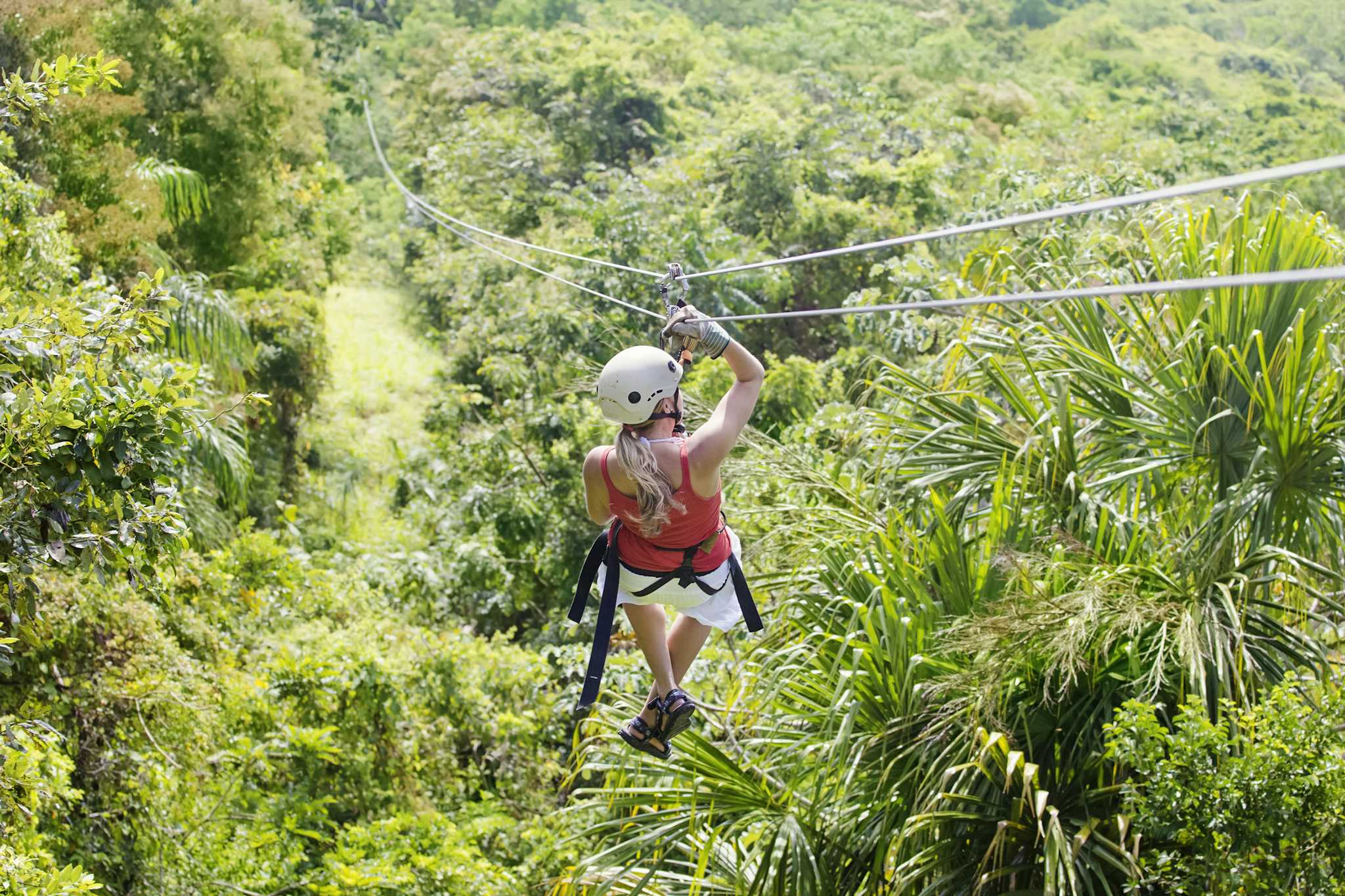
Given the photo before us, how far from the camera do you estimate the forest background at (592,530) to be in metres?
5.11

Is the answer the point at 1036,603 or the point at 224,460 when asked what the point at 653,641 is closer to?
the point at 1036,603

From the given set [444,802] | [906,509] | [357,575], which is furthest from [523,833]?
[906,509]

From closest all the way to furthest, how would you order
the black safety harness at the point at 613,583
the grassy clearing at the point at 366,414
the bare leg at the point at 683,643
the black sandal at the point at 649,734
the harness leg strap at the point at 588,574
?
Answer: 1. the black safety harness at the point at 613,583
2. the harness leg strap at the point at 588,574
3. the black sandal at the point at 649,734
4. the bare leg at the point at 683,643
5. the grassy clearing at the point at 366,414

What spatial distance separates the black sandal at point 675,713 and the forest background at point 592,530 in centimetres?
106

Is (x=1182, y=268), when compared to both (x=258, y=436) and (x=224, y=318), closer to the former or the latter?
(x=224, y=318)

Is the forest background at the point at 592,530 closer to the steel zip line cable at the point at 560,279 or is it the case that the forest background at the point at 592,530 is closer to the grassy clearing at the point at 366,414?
the grassy clearing at the point at 366,414

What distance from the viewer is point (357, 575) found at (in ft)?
38.9

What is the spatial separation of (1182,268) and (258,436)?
38.3 feet

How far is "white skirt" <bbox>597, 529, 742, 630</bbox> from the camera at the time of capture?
13.9ft

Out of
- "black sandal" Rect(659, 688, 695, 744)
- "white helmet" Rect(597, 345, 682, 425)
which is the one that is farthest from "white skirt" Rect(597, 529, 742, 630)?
"white helmet" Rect(597, 345, 682, 425)

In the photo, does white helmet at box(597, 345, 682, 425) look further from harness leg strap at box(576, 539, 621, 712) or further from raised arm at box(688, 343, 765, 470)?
harness leg strap at box(576, 539, 621, 712)

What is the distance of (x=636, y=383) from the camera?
12.4ft

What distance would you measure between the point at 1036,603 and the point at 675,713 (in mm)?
1658

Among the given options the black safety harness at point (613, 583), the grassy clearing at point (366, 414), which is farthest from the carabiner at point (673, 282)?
the grassy clearing at point (366, 414)
